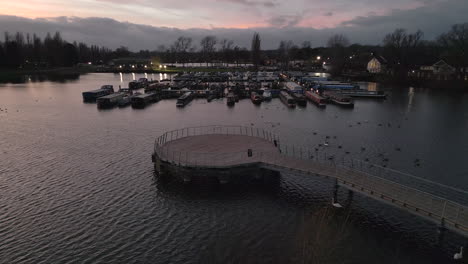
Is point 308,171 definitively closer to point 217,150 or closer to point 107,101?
point 217,150

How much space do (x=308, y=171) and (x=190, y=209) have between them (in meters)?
13.0

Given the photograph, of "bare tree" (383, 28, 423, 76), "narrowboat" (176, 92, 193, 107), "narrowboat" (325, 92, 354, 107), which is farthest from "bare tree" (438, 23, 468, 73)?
"narrowboat" (176, 92, 193, 107)

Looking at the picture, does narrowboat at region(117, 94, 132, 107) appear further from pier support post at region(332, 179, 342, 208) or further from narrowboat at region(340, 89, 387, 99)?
pier support post at region(332, 179, 342, 208)

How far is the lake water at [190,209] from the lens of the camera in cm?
2378

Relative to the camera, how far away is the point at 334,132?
2329 inches

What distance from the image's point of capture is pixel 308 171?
Answer: 32.5m

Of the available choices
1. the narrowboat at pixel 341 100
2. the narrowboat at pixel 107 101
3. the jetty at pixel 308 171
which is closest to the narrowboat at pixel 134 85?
the narrowboat at pixel 107 101

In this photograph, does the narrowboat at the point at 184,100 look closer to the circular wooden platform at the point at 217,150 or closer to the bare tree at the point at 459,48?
the circular wooden platform at the point at 217,150

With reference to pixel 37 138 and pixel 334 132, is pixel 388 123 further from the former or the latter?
pixel 37 138

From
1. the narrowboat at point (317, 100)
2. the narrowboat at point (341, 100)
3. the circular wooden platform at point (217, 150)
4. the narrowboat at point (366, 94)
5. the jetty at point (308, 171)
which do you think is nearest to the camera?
the jetty at point (308, 171)

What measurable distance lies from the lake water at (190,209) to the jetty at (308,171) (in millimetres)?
2092

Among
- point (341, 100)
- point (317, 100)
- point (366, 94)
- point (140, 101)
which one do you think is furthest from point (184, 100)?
point (366, 94)

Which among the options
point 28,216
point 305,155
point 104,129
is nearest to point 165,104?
point 104,129

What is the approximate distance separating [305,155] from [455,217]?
2252cm
